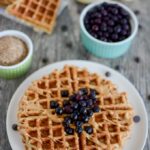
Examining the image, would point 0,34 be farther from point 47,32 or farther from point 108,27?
point 108,27

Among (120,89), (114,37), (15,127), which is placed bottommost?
(15,127)

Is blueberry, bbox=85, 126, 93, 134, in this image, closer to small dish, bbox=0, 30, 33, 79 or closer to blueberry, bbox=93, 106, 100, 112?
blueberry, bbox=93, 106, 100, 112

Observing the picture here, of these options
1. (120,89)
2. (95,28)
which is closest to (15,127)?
(120,89)

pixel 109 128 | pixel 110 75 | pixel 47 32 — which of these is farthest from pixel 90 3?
pixel 109 128

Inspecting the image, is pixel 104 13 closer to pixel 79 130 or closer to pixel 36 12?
pixel 36 12

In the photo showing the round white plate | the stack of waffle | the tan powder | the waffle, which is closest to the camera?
the waffle

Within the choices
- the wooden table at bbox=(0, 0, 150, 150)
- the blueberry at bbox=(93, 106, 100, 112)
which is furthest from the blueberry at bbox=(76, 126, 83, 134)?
the wooden table at bbox=(0, 0, 150, 150)
